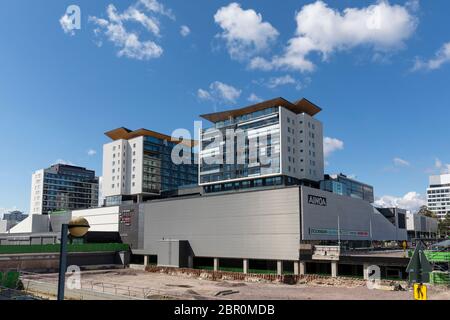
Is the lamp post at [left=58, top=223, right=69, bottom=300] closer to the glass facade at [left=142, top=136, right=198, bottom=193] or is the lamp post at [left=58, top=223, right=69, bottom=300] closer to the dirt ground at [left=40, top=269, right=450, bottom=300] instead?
the dirt ground at [left=40, top=269, right=450, bottom=300]

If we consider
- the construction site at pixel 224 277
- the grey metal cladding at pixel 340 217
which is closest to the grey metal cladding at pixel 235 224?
the grey metal cladding at pixel 340 217

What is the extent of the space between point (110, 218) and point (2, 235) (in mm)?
42971

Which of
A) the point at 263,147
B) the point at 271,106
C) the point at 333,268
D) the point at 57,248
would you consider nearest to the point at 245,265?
the point at 333,268

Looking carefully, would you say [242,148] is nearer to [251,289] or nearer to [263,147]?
[263,147]

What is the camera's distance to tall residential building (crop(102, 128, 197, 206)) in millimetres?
133125

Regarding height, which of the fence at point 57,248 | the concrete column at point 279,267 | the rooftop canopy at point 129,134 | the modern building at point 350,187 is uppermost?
the rooftop canopy at point 129,134

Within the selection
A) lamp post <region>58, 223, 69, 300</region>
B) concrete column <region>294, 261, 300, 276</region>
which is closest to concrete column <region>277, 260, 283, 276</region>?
concrete column <region>294, 261, 300, 276</region>

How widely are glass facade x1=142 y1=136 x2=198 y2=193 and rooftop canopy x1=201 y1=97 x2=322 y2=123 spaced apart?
27132 millimetres

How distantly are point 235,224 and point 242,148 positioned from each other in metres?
36.8

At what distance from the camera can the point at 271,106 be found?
357 ft

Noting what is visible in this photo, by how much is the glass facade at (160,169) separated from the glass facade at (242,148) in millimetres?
24062

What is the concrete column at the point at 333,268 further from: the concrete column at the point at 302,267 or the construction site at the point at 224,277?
the concrete column at the point at 302,267

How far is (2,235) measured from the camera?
126 metres

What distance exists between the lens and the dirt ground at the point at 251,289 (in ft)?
154
